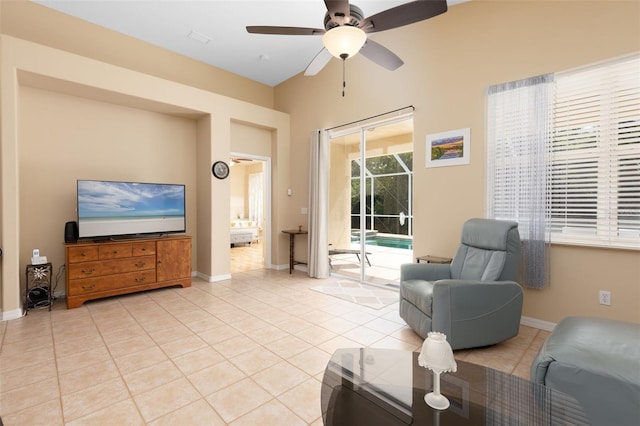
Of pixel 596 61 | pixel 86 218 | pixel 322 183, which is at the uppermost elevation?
pixel 596 61

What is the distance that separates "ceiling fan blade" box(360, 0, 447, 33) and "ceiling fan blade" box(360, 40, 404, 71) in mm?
200

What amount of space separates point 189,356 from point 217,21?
4086 millimetres

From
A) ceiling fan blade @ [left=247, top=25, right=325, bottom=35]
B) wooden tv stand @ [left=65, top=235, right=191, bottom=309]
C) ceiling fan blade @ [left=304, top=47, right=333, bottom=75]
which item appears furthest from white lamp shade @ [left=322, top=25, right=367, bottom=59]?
wooden tv stand @ [left=65, top=235, right=191, bottom=309]

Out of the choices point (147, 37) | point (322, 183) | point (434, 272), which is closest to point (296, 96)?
point (322, 183)

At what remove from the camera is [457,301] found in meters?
2.36

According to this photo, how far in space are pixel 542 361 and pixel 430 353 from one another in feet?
2.87

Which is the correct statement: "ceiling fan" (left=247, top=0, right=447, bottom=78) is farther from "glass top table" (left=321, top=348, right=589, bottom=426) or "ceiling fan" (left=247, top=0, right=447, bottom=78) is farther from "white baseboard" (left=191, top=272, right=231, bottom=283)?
"white baseboard" (left=191, top=272, right=231, bottom=283)

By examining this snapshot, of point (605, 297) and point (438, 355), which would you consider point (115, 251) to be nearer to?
point (438, 355)

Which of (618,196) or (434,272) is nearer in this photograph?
(618,196)

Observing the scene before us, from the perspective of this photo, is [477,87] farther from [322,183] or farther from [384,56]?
[322,183]

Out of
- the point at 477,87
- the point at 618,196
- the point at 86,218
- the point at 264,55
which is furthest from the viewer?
the point at 264,55

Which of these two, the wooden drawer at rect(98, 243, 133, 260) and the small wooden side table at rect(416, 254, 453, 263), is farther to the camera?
the wooden drawer at rect(98, 243, 133, 260)

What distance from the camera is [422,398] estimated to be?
4.50 ft

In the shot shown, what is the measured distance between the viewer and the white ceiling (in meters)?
3.66
